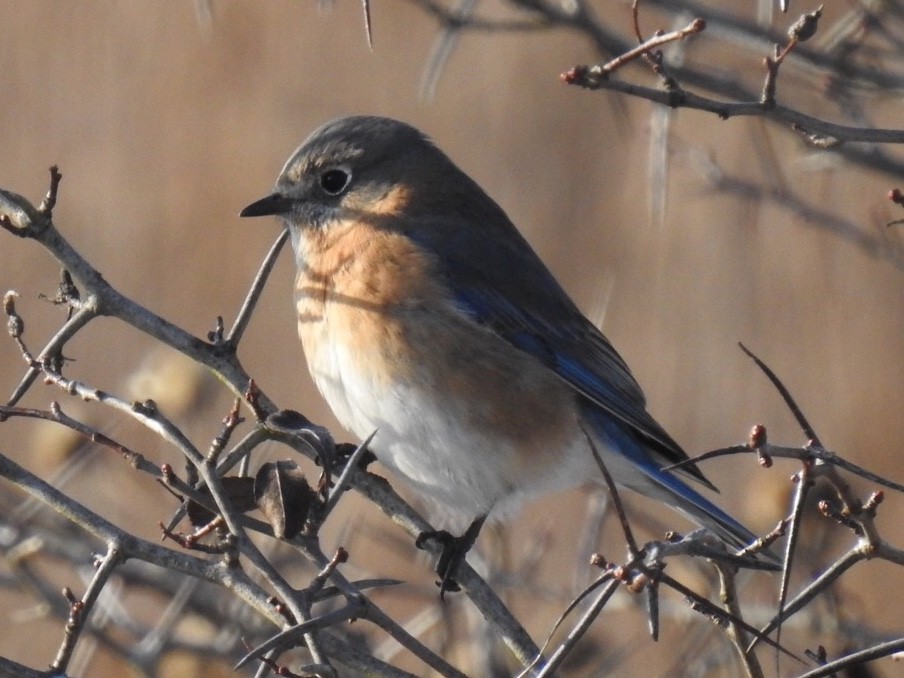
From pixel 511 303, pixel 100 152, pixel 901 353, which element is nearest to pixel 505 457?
pixel 511 303

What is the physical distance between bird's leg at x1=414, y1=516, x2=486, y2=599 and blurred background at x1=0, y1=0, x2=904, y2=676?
2.32m

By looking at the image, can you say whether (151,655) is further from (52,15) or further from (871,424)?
(52,15)

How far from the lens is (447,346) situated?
3.81 meters

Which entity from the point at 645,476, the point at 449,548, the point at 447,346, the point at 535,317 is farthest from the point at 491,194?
the point at 449,548

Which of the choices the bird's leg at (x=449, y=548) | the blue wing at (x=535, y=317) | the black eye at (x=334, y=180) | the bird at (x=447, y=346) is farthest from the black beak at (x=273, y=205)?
the bird's leg at (x=449, y=548)

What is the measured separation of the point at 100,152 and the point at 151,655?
20.4 feet

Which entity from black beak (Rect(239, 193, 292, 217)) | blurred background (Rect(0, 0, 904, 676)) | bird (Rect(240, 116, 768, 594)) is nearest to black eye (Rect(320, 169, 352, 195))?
bird (Rect(240, 116, 768, 594))

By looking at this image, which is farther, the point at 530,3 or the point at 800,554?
the point at 800,554

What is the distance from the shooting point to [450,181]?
4441mm

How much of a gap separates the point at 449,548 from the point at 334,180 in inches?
44.0

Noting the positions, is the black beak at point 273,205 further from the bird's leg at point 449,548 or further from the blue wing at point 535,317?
the bird's leg at point 449,548

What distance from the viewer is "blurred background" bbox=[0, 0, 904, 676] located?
23.8 feet

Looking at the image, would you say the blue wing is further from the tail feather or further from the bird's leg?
the bird's leg

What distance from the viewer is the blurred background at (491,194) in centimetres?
724
